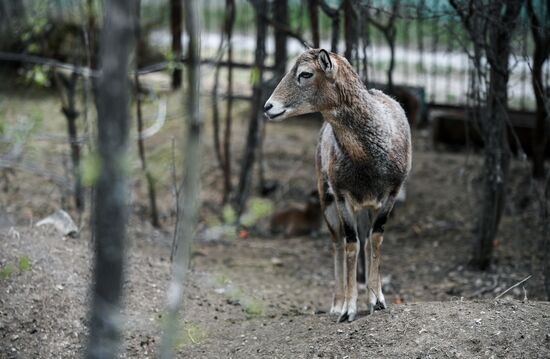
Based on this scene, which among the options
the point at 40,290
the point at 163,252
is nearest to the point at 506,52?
the point at 163,252

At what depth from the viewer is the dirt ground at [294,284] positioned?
5.98m

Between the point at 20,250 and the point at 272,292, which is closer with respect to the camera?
the point at 20,250

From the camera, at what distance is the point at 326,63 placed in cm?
632

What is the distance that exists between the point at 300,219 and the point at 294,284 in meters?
2.02

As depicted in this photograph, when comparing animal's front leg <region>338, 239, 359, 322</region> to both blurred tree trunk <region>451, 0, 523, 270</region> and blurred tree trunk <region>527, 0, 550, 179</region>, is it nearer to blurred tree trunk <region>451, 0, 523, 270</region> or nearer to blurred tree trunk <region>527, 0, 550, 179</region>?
blurred tree trunk <region>451, 0, 523, 270</region>

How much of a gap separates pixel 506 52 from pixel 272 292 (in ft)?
12.1

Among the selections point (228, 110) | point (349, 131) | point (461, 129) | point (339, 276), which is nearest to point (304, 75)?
point (349, 131)

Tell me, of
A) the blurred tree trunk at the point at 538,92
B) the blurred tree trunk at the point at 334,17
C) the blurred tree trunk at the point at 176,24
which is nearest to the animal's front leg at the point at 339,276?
the blurred tree trunk at the point at 334,17

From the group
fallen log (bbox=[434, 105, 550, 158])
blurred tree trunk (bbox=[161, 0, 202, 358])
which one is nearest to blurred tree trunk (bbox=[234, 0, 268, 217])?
fallen log (bbox=[434, 105, 550, 158])

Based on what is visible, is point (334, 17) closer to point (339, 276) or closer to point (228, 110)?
point (339, 276)

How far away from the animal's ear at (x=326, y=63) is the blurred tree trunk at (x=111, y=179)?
3.27 m

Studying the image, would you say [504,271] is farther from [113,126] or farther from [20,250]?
[113,126]

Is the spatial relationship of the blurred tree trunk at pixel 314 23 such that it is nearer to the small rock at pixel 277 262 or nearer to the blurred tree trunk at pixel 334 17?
the blurred tree trunk at pixel 334 17

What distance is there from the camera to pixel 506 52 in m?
8.62
